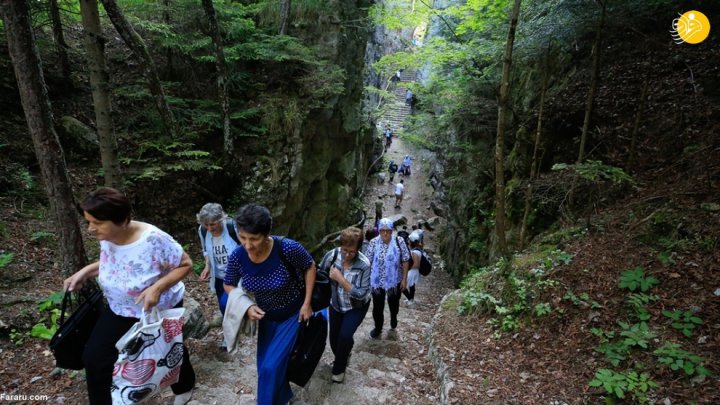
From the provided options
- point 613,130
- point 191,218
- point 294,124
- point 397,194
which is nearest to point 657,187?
point 613,130

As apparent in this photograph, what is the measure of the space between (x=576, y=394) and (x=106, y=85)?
7.36 m

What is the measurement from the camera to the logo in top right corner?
6.77m


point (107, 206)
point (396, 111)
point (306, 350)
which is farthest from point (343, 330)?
point (396, 111)

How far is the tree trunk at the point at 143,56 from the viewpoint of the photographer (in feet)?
19.9

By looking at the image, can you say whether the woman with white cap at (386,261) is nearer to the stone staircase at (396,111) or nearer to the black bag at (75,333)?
the black bag at (75,333)

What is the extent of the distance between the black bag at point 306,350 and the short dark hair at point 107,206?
169 centimetres

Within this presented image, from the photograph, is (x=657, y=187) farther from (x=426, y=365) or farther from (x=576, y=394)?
(x=426, y=365)

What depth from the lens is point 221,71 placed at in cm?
820

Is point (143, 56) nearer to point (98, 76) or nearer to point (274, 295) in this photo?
point (98, 76)

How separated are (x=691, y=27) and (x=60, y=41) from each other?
541 inches

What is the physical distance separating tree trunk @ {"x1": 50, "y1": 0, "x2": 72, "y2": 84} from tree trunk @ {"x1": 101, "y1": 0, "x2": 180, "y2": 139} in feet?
7.19

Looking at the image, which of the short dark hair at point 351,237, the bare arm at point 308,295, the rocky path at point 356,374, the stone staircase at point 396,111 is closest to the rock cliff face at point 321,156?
the rocky path at point 356,374

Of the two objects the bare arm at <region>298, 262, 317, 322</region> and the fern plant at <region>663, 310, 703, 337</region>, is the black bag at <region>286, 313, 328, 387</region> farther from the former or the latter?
the fern plant at <region>663, 310, 703, 337</region>

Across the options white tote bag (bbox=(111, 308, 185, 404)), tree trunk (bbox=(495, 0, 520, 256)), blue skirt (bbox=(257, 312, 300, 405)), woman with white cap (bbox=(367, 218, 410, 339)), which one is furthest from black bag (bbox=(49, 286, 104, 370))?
tree trunk (bbox=(495, 0, 520, 256))
